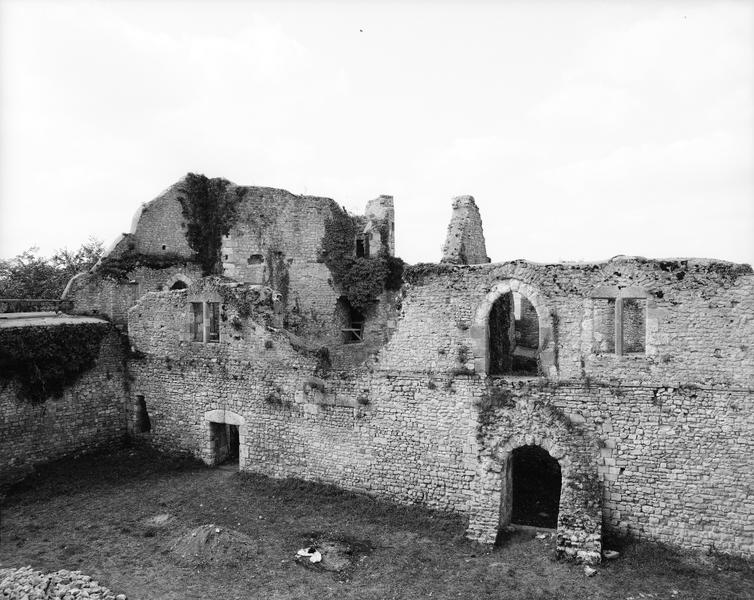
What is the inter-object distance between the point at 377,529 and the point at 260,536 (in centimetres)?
249

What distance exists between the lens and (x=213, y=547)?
36.9 feet

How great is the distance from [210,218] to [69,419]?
9524 millimetres

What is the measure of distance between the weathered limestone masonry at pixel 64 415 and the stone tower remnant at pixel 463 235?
34.8 feet

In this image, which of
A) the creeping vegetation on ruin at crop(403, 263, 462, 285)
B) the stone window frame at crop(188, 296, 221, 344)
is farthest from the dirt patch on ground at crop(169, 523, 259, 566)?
the creeping vegetation on ruin at crop(403, 263, 462, 285)

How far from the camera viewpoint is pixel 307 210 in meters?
22.9

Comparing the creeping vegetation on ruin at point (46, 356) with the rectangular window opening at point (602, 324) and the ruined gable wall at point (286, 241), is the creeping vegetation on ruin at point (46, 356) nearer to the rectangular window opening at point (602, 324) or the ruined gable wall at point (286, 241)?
the ruined gable wall at point (286, 241)

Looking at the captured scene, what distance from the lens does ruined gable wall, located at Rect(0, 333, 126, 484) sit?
48.8ft

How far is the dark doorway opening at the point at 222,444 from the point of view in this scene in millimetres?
16141

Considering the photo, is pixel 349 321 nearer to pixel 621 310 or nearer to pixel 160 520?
pixel 160 520

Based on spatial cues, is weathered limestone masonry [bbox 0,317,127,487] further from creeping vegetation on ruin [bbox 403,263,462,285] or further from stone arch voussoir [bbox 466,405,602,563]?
stone arch voussoir [bbox 466,405,602,563]

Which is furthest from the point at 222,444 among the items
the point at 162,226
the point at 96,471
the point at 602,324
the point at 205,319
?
the point at 602,324

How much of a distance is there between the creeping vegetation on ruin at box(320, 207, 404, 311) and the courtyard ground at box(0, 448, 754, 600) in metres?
9.60

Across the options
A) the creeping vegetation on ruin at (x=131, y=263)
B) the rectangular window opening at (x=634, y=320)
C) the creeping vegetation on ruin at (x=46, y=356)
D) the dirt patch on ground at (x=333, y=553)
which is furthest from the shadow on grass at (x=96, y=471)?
the rectangular window opening at (x=634, y=320)

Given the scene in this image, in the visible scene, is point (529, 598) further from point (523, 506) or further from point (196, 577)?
point (196, 577)
